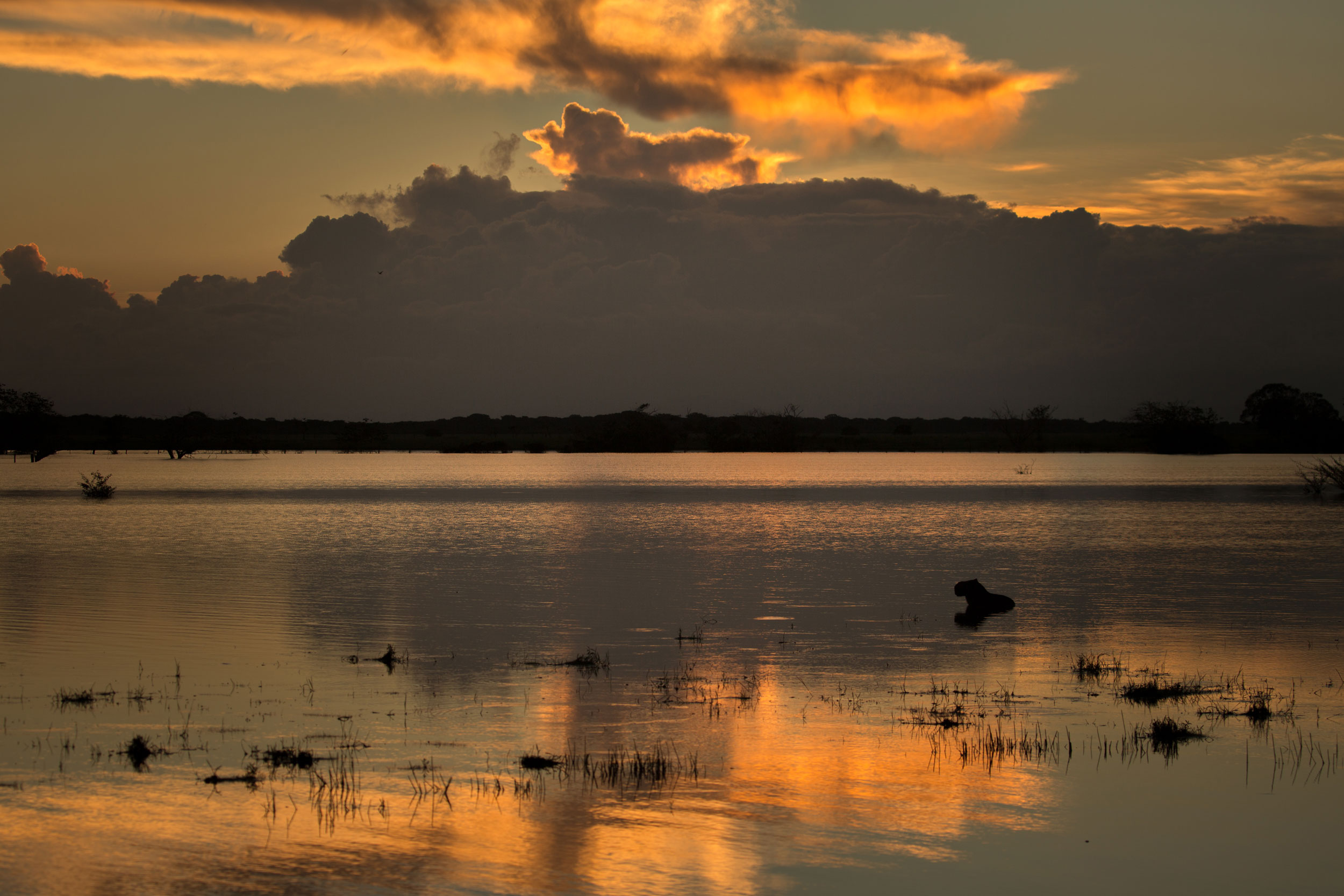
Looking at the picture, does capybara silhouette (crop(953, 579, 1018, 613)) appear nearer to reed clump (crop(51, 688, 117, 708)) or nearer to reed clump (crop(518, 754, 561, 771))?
reed clump (crop(518, 754, 561, 771))

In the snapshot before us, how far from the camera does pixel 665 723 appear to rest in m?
14.3

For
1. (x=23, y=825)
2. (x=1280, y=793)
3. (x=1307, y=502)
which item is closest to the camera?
(x=23, y=825)

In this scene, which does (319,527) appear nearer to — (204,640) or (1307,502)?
(204,640)

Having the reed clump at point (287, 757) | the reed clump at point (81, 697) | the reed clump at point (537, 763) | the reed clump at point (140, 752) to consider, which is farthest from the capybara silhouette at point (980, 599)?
the reed clump at point (140, 752)

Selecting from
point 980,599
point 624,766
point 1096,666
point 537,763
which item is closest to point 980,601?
point 980,599

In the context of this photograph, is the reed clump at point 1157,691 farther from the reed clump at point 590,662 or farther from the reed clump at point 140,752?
the reed clump at point 140,752

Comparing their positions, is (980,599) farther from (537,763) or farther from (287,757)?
(287,757)

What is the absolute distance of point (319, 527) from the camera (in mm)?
52719

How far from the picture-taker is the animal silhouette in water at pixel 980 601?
2505 cm

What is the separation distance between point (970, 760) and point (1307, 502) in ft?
233

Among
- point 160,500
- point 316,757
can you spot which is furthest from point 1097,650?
point 160,500

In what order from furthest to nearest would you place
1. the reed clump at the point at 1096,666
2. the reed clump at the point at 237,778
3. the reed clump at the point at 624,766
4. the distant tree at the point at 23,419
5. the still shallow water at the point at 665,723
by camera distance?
1. the distant tree at the point at 23,419
2. the reed clump at the point at 1096,666
3. the reed clump at the point at 624,766
4. the reed clump at the point at 237,778
5. the still shallow water at the point at 665,723

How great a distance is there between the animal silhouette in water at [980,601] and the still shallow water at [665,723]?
0.53 metres

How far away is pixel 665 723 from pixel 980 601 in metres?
13.0
